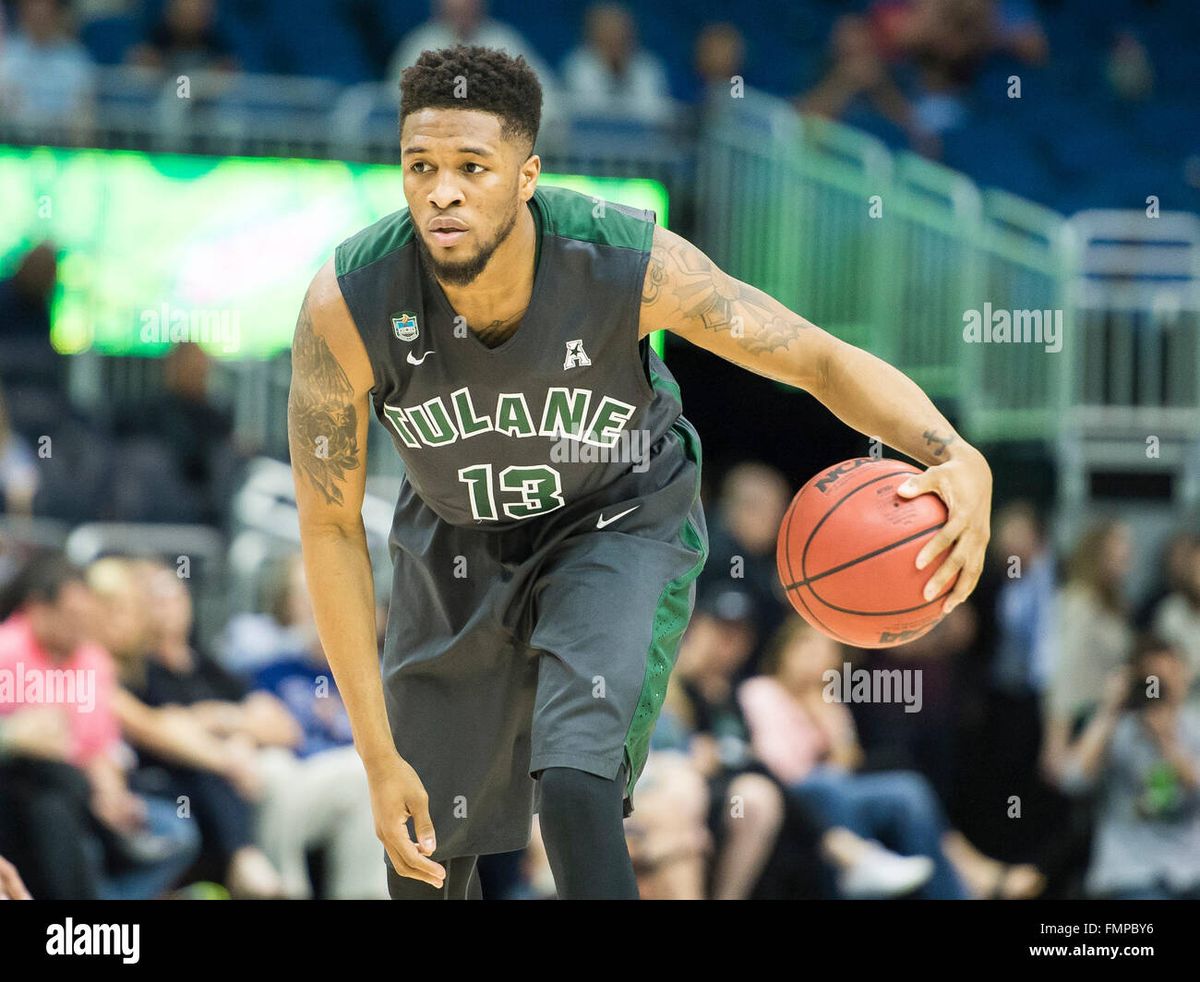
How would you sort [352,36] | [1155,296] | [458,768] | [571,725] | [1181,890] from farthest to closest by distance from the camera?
[352,36] → [1155,296] → [1181,890] → [458,768] → [571,725]

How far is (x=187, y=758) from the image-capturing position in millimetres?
5445

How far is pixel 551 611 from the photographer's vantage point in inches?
124

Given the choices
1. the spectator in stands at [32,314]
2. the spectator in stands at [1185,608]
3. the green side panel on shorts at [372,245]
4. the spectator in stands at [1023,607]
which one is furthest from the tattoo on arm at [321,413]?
the spectator in stands at [1185,608]

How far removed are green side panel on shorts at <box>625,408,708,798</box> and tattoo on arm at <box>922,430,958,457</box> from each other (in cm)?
58

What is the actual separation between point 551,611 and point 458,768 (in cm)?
45

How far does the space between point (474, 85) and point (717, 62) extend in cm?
433

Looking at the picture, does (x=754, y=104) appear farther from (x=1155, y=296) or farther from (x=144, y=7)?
(x=144, y=7)

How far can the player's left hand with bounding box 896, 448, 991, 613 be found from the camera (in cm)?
294

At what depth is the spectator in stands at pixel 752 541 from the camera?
5902 millimetres

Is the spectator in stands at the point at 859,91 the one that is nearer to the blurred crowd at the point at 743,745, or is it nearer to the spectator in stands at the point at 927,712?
the blurred crowd at the point at 743,745

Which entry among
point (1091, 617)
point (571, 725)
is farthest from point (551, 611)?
point (1091, 617)

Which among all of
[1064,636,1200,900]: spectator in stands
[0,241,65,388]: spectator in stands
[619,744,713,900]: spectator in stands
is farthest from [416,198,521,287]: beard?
[1064,636,1200,900]: spectator in stands
